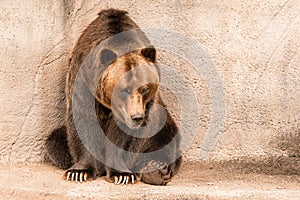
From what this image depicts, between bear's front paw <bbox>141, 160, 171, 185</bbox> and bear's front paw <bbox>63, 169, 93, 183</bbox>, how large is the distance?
36cm

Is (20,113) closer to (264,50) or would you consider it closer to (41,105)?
(41,105)

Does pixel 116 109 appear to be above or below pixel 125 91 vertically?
below

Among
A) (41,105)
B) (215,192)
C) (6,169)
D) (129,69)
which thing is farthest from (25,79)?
(215,192)

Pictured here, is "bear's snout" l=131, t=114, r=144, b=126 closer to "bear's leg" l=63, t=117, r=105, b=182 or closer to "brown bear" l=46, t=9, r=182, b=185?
"brown bear" l=46, t=9, r=182, b=185

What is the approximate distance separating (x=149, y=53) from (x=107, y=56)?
0.28m

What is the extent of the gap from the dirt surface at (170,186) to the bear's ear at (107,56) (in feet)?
2.48

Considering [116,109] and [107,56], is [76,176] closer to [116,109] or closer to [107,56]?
[116,109]

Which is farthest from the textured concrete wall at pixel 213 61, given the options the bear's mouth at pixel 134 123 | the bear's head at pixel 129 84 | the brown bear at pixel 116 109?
the bear's mouth at pixel 134 123

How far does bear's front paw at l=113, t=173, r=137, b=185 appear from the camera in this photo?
4820 millimetres

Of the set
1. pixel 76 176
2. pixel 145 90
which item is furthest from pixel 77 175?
pixel 145 90

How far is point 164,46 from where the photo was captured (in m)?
5.62

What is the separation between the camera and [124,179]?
483 centimetres

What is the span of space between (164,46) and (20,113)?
1.15m

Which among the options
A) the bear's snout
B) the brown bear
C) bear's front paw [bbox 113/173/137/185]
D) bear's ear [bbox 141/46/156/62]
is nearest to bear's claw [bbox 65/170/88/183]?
the brown bear
